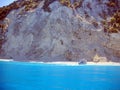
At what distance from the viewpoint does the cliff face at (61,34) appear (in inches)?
1676

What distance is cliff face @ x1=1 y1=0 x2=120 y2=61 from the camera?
42.6 meters

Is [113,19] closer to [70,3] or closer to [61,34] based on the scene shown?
[70,3]

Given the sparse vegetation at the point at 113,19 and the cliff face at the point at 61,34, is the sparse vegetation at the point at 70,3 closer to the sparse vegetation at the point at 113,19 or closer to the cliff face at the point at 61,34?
the cliff face at the point at 61,34

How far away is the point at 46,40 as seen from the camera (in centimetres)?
4425

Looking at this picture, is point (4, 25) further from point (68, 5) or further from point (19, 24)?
point (68, 5)

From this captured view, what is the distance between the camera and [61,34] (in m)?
44.2

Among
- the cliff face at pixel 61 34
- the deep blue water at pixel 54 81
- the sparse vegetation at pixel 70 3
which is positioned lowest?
the deep blue water at pixel 54 81

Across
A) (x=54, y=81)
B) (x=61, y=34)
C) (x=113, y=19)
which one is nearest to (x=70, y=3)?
(x=61, y=34)

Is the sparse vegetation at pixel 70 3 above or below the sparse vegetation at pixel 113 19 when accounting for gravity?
above

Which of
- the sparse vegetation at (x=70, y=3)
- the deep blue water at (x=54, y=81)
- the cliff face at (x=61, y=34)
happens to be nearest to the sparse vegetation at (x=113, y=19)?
the cliff face at (x=61, y=34)

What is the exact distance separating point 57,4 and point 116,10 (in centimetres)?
1131

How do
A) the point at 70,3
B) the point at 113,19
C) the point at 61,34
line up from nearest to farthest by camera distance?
the point at 61,34
the point at 113,19
the point at 70,3

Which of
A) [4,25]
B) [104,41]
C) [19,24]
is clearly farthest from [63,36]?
[4,25]

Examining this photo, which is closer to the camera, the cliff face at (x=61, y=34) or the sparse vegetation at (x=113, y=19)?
the cliff face at (x=61, y=34)
